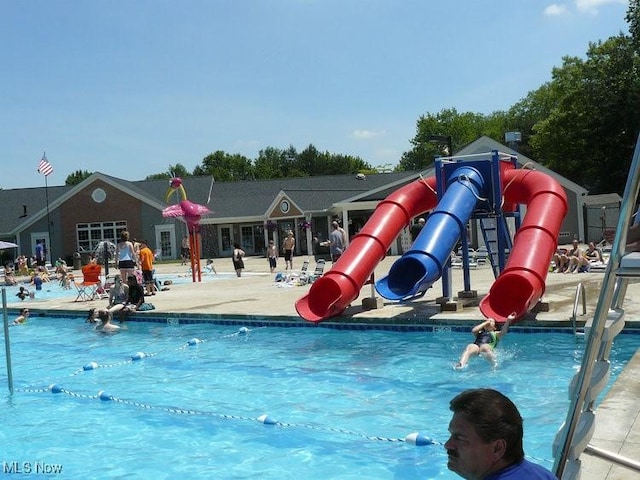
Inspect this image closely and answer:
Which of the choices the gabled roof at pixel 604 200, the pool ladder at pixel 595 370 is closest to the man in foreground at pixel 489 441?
the pool ladder at pixel 595 370

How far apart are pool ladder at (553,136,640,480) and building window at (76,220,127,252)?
4203cm

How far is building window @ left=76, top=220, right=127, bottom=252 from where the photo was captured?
4262 cm

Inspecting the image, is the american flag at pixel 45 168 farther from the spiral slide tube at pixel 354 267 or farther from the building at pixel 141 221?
the spiral slide tube at pixel 354 267

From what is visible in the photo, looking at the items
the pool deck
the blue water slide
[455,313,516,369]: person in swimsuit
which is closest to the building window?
the pool deck

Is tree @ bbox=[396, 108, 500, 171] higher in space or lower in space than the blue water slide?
higher

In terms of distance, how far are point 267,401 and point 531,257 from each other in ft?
15.6

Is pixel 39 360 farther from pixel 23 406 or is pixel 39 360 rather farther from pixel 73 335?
pixel 23 406

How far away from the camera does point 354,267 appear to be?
11.8 m

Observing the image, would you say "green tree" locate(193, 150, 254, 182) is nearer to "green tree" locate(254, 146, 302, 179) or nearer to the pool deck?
"green tree" locate(254, 146, 302, 179)

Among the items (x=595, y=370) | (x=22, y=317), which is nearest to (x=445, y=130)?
(x=22, y=317)

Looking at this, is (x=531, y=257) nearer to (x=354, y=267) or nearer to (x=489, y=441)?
(x=354, y=267)

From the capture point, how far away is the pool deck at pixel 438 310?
15.9ft

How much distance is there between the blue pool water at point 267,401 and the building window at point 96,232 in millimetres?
30856

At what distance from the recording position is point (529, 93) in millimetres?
77562
